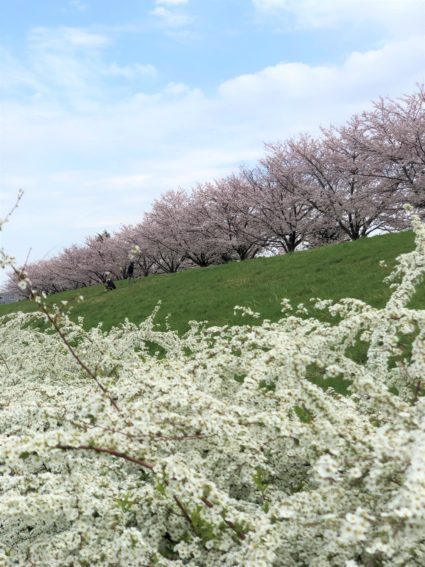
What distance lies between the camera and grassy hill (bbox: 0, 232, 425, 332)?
15.9 m

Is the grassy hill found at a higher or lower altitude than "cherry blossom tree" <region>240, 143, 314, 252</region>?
lower

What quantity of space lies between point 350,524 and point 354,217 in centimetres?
3524

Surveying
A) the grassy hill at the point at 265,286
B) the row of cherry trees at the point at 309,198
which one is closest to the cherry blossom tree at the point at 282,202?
the row of cherry trees at the point at 309,198

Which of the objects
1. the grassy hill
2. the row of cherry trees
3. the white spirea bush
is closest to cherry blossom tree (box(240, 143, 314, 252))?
the row of cherry trees

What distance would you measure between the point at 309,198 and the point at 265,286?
19856 millimetres

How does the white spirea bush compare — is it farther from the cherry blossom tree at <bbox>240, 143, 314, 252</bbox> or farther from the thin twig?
the cherry blossom tree at <bbox>240, 143, 314, 252</bbox>

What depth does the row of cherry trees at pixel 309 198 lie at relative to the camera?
32.8 meters

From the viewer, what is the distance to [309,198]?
121 ft

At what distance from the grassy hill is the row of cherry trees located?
14.8 ft

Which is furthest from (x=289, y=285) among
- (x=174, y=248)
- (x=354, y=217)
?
(x=174, y=248)

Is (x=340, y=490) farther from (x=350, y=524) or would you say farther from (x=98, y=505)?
(x=98, y=505)

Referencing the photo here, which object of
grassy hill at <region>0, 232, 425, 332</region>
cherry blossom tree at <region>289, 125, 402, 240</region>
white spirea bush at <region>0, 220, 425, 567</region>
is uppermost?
cherry blossom tree at <region>289, 125, 402, 240</region>

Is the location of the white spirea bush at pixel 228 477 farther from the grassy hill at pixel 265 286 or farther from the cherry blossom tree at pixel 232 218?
the cherry blossom tree at pixel 232 218

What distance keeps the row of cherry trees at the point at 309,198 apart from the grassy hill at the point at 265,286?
4499 mm
